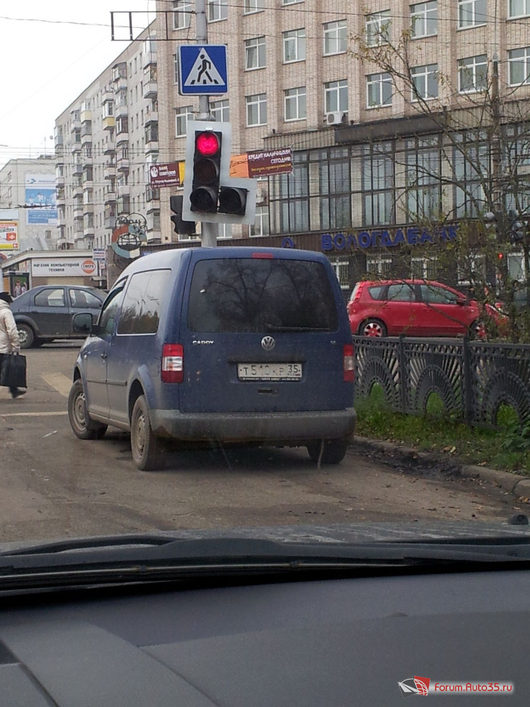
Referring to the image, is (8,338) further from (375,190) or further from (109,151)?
(109,151)

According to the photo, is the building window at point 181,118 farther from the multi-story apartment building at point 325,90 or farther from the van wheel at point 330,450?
the van wheel at point 330,450

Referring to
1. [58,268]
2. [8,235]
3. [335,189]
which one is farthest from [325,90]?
[8,235]

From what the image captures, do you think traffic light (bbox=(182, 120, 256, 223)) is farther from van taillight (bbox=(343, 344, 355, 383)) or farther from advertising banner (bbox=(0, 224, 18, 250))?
advertising banner (bbox=(0, 224, 18, 250))

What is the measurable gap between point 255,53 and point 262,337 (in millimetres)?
48525

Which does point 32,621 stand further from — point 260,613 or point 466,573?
point 466,573

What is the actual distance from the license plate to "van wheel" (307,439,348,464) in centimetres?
87

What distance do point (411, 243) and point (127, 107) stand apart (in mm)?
84825

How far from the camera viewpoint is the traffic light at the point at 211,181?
12.4 metres

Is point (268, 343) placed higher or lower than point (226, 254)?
lower

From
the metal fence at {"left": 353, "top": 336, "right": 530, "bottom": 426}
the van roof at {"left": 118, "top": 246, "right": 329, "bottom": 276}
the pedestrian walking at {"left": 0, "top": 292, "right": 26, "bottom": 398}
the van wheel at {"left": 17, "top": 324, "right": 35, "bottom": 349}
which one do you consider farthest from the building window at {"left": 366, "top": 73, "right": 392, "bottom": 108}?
the van roof at {"left": 118, "top": 246, "right": 329, "bottom": 276}

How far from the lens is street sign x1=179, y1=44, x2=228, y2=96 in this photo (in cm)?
1426

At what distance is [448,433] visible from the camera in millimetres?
10227

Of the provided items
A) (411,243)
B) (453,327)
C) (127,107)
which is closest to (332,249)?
(453,327)

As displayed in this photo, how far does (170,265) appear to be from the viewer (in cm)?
872
